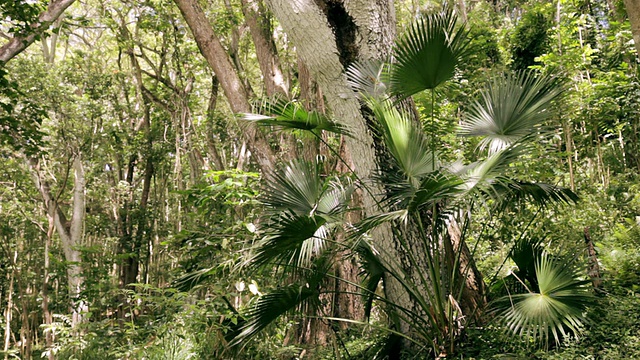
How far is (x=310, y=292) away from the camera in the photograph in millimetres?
4410

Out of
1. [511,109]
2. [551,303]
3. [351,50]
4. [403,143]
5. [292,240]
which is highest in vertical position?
[351,50]

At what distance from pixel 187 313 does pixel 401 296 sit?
2.02m

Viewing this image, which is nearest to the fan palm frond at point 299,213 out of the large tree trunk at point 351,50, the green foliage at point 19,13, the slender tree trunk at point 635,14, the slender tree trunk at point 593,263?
the large tree trunk at point 351,50

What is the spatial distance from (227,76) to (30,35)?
8.83 feet

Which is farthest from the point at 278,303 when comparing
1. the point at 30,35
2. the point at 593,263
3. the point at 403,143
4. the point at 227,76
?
the point at 30,35

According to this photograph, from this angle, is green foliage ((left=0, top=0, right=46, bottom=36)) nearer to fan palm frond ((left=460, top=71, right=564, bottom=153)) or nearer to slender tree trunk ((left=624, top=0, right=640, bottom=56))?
fan palm frond ((left=460, top=71, right=564, bottom=153))

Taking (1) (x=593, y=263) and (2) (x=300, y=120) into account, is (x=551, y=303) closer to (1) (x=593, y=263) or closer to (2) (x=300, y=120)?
(1) (x=593, y=263)

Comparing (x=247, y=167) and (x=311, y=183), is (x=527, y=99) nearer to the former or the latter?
(x=311, y=183)

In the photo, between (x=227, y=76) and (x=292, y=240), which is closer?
(x=292, y=240)

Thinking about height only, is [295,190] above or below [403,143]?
below

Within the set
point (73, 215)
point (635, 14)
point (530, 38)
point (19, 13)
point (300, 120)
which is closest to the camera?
point (635, 14)

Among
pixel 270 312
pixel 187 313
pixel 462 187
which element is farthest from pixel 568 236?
pixel 187 313

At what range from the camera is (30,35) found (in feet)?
24.4

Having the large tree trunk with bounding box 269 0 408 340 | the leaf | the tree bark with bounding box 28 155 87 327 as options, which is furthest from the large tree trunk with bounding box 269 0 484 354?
the tree bark with bounding box 28 155 87 327
